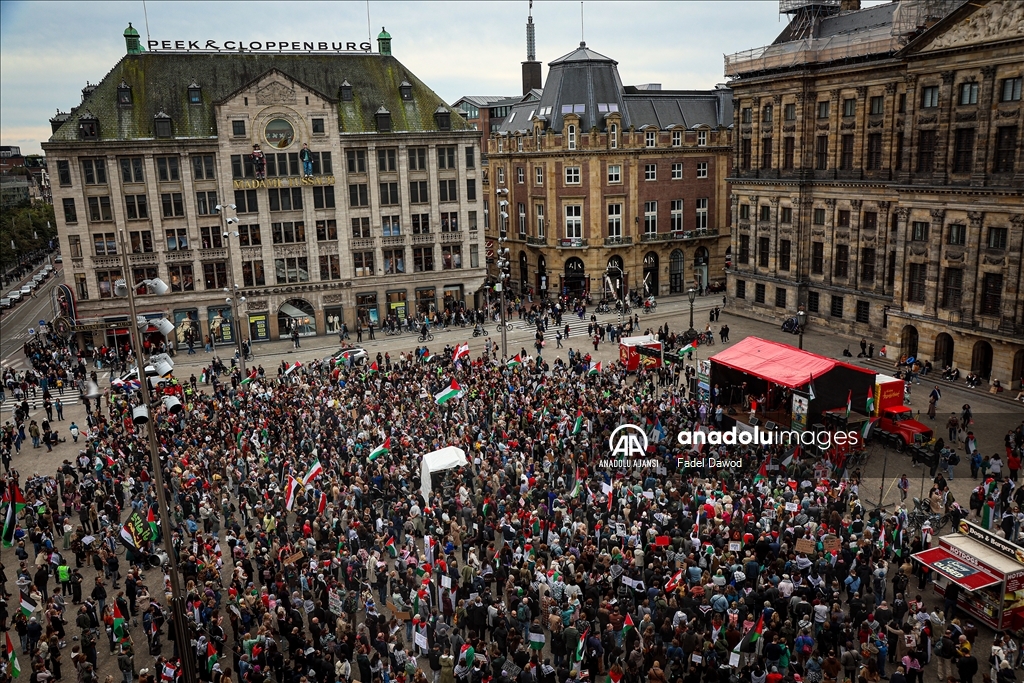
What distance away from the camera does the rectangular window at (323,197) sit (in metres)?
64.0

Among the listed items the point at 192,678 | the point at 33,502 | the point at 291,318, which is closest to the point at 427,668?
the point at 192,678

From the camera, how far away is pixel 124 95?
5966cm

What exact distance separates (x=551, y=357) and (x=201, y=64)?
3585 cm

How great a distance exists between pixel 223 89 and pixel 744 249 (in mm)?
→ 43342

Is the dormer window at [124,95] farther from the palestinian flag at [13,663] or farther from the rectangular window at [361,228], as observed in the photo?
the palestinian flag at [13,663]

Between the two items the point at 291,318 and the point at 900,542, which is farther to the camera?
the point at 291,318

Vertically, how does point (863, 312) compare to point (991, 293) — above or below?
below

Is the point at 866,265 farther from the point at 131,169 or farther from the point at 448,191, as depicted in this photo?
the point at 131,169

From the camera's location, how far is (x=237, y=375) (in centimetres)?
4741

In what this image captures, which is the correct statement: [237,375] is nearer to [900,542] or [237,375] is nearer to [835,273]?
[900,542]

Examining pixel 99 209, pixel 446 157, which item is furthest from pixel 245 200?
pixel 446 157

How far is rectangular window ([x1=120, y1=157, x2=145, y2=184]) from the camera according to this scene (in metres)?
59.2

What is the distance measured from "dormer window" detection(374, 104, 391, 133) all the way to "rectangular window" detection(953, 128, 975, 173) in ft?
132

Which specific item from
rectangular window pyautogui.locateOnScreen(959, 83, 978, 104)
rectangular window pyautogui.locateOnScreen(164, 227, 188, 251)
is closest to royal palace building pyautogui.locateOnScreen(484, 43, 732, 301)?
rectangular window pyautogui.locateOnScreen(164, 227, 188, 251)
